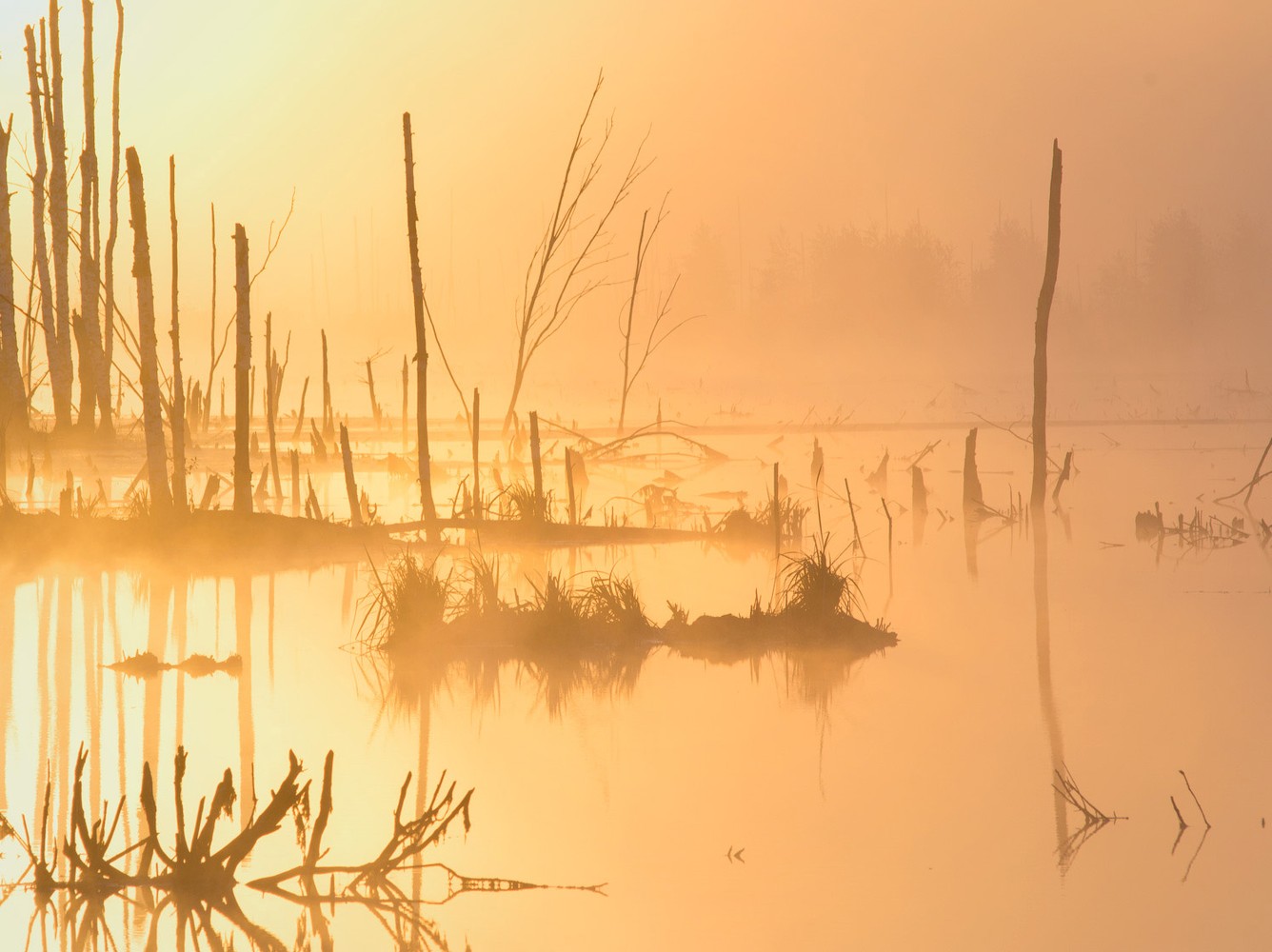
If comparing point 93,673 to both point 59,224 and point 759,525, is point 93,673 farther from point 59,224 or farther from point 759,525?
point 59,224

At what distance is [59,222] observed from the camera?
23.8 metres

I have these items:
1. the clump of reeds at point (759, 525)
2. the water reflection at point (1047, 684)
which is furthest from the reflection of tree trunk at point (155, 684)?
the clump of reeds at point (759, 525)

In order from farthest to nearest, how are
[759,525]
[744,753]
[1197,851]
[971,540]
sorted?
[971,540] < [759,525] < [744,753] < [1197,851]

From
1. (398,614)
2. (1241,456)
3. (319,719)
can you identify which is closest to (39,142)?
(398,614)

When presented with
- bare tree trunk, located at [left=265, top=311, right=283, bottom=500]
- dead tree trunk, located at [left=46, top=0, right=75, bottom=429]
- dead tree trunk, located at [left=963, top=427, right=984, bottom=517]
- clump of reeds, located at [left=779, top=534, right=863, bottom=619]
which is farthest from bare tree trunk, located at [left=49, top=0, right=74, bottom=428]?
clump of reeds, located at [left=779, top=534, right=863, bottom=619]

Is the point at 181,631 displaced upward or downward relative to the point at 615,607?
downward

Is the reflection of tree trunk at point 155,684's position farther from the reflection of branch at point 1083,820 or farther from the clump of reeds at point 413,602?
the reflection of branch at point 1083,820

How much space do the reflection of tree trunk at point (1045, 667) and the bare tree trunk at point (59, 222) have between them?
1444cm

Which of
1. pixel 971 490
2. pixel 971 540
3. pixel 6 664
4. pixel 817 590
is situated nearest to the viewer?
pixel 6 664

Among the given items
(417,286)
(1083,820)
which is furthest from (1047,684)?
(417,286)

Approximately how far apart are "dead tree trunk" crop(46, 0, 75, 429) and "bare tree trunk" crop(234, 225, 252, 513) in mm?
8877

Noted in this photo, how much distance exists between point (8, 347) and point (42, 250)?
14.1 ft

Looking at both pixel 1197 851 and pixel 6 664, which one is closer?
pixel 1197 851

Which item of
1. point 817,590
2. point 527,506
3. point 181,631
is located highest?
point 527,506
